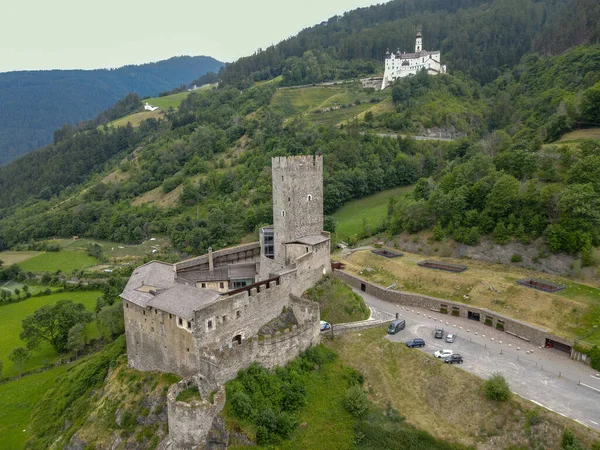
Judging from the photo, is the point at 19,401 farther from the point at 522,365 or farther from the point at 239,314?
the point at 522,365

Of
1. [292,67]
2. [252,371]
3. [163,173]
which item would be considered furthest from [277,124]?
[252,371]

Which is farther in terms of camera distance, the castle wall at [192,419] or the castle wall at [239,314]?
the castle wall at [239,314]

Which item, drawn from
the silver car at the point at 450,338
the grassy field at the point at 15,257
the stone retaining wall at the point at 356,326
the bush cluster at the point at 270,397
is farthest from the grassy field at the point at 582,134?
the grassy field at the point at 15,257

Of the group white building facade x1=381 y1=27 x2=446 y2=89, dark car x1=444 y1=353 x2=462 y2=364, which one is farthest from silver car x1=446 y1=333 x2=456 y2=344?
white building facade x1=381 y1=27 x2=446 y2=89

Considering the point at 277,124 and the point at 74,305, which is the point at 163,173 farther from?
the point at 74,305

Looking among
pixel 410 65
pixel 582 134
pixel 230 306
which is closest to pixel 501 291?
pixel 230 306

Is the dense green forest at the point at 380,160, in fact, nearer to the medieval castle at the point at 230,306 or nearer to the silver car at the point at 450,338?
the silver car at the point at 450,338
